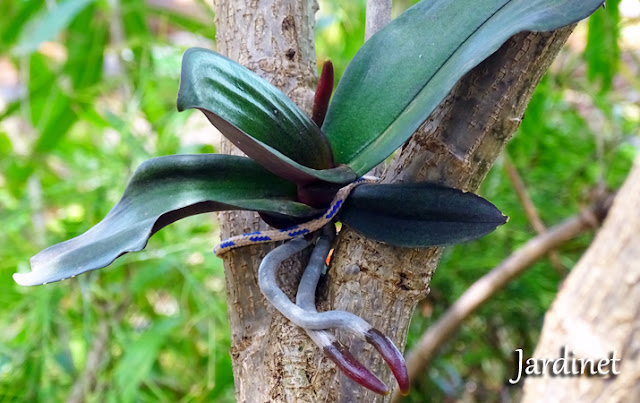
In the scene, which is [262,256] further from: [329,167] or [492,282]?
[492,282]

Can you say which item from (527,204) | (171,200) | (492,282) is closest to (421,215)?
(171,200)

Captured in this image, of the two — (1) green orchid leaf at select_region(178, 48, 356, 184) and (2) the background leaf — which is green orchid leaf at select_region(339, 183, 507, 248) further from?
(2) the background leaf

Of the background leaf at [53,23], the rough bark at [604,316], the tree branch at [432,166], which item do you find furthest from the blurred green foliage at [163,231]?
the tree branch at [432,166]

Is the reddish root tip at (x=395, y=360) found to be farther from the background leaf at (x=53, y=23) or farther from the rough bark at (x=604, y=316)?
the background leaf at (x=53, y=23)

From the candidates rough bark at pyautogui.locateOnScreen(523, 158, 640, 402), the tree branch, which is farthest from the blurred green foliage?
the tree branch

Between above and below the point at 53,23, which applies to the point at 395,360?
below

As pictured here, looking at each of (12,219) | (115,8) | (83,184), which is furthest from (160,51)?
(12,219)
